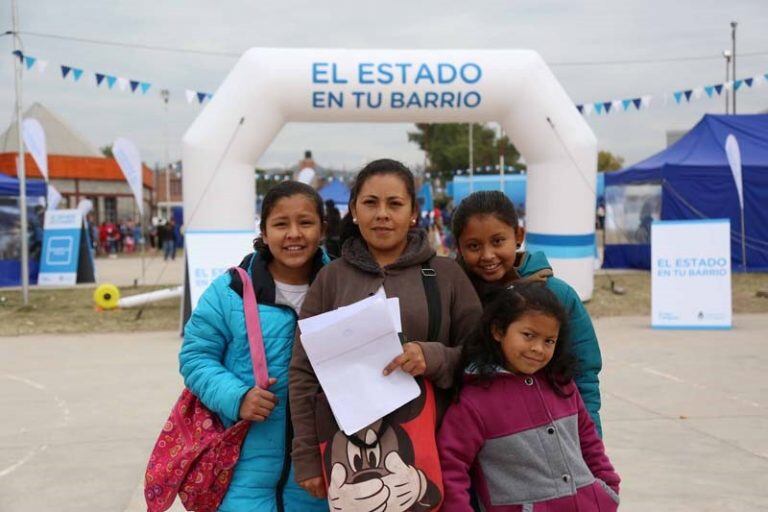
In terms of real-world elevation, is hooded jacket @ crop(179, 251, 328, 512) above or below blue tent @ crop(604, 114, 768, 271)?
below

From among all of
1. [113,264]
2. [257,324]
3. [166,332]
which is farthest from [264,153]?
[113,264]

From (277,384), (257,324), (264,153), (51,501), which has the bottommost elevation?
(51,501)

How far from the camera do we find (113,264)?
25125mm

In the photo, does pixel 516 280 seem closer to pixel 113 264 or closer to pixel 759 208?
pixel 759 208

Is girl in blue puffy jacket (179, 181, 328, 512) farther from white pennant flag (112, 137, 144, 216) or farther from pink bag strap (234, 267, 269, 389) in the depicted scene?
white pennant flag (112, 137, 144, 216)

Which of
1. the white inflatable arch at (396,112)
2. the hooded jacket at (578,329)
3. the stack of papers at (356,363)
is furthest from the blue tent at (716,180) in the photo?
the stack of papers at (356,363)

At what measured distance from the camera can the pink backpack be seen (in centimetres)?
223

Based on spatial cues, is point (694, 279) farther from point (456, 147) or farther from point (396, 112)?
point (456, 147)

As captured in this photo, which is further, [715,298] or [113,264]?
[113,264]

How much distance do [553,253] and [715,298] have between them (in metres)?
2.43

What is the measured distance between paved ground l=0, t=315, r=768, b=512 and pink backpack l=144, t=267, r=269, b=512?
218 centimetres

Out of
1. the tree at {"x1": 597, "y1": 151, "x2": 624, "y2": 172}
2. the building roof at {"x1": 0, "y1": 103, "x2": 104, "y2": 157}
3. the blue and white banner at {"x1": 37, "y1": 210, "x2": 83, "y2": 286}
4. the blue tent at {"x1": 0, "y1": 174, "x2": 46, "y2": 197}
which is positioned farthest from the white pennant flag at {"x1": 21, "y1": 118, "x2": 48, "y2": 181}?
the tree at {"x1": 597, "y1": 151, "x2": 624, "y2": 172}

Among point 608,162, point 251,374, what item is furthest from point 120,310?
point 608,162

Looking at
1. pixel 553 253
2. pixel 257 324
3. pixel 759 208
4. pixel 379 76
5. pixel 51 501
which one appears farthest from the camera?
pixel 759 208
